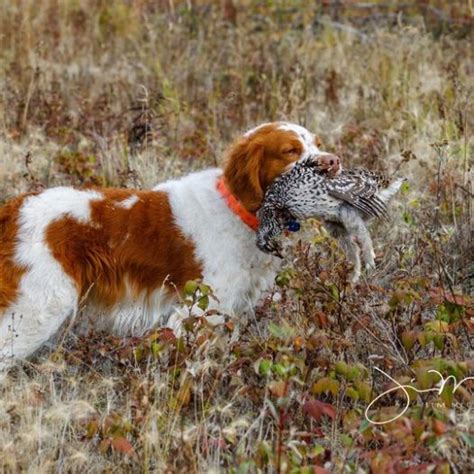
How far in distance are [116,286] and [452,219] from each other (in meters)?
2.19

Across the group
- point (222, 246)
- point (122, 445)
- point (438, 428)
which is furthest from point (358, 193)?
point (122, 445)

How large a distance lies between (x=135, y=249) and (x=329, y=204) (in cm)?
95

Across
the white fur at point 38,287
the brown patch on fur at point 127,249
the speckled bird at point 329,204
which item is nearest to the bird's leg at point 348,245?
the speckled bird at point 329,204

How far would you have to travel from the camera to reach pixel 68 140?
261 inches

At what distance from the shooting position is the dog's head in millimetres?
4156

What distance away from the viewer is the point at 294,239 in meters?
4.73

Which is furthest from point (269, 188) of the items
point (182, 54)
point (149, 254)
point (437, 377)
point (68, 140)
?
point (182, 54)

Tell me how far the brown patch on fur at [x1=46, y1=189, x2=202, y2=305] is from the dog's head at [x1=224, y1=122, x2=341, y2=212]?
337mm

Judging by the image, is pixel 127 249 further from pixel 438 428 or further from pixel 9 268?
pixel 438 428

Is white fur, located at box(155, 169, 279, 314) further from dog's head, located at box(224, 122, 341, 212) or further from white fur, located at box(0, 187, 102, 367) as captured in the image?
white fur, located at box(0, 187, 102, 367)

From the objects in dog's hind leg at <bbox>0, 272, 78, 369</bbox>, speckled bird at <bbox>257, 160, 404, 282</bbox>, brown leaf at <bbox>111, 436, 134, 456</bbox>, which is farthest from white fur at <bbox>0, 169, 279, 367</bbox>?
brown leaf at <bbox>111, 436, 134, 456</bbox>

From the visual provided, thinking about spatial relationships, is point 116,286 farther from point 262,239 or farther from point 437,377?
point 437,377

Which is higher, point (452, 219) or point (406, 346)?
point (406, 346)

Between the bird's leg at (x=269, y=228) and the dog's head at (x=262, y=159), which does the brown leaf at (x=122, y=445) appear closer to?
the bird's leg at (x=269, y=228)
